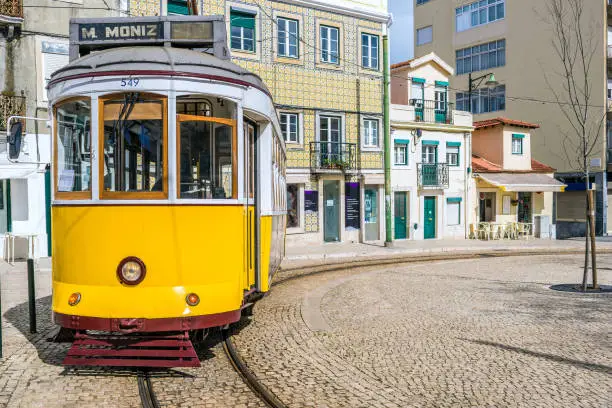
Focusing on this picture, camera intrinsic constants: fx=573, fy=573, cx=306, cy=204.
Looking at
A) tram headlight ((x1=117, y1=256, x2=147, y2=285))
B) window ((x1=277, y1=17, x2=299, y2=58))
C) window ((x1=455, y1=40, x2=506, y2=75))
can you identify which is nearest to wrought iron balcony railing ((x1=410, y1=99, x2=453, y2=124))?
window ((x1=277, y1=17, x2=299, y2=58))

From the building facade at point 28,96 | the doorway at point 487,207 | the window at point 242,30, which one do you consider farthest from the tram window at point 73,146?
the doorway at point 487,207

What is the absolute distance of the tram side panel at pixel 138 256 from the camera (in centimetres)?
534

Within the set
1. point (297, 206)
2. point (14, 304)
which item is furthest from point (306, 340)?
point (297, 206)

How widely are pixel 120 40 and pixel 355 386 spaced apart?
4.40m

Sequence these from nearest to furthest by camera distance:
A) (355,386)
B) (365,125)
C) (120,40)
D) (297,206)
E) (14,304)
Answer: (355,386), (120,40), (14,304), (297,206), (365,125)

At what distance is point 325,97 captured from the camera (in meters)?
23.3

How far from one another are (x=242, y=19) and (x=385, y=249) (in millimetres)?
10029

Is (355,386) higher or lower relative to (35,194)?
lower

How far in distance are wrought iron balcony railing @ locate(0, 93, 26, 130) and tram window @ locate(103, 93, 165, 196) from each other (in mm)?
12933

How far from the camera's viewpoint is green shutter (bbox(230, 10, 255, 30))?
69.3 feet

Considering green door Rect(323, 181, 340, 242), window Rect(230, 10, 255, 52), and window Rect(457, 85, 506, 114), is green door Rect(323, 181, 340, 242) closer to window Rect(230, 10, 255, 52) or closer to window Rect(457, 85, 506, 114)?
window Rect(230, 10, 255, 52)

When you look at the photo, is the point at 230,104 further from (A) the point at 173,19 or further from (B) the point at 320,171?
(B) the point at 320,171

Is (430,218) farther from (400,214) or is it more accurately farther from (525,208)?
(525,208)

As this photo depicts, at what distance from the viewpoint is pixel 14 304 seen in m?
9.78
